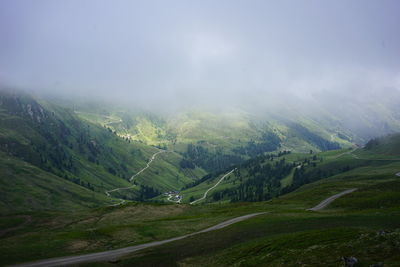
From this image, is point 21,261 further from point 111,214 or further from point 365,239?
point 111,214

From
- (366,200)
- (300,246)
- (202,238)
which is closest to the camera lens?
(300,246)

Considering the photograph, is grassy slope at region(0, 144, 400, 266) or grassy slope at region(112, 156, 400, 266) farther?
grassy slope at region(0, 144, 400, 266)

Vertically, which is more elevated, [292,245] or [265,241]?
[292,245]

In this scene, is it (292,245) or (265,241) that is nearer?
(292,245)

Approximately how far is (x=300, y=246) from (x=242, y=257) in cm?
960

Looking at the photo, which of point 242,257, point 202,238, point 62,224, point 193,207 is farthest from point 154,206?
point 242,257

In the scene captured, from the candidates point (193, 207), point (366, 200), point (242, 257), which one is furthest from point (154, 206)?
point (242, 257)

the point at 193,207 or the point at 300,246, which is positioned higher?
the point at 300,246

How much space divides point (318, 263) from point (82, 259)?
46.2m

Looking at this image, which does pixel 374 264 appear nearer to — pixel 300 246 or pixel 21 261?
pixel 300 246

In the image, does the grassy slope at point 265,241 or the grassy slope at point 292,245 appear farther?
the grassy slope at point 265,241

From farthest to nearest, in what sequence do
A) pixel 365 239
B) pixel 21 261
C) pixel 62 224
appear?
pixel 62 224, pixel 21 261, pixel 365 239

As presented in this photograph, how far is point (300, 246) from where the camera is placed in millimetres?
44156

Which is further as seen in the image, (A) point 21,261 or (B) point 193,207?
(B) point 193,207
